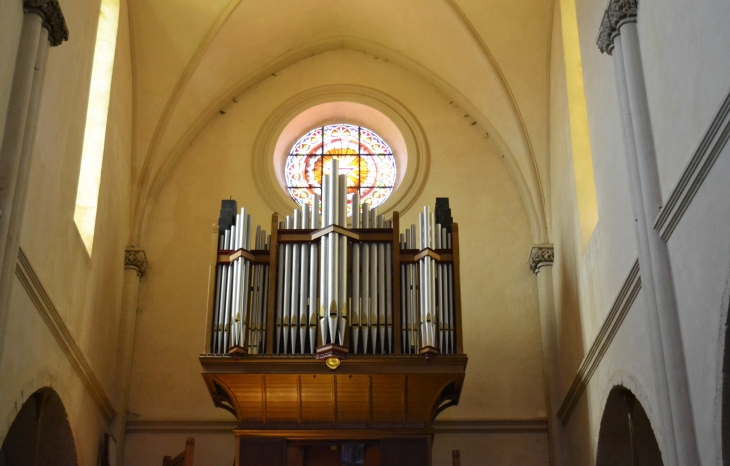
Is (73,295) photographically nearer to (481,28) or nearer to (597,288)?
(597,288)

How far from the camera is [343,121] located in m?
15.3

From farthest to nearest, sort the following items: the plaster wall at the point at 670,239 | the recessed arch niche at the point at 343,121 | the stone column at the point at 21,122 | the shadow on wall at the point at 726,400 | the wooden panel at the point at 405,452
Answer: the recessed arch niche at the point at 343,121, the wooden panel at the point at 405,452, the stone column at the point at 21,122, the plaster wall at the point at 670,239, the shadow on wall at the point at 726,400

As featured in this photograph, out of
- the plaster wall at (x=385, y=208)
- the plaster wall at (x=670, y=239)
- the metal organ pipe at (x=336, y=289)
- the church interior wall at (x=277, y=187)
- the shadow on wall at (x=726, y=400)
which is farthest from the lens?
the plaster wall at (x=385, y=208)

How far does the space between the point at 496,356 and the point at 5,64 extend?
A: 739 centimetres

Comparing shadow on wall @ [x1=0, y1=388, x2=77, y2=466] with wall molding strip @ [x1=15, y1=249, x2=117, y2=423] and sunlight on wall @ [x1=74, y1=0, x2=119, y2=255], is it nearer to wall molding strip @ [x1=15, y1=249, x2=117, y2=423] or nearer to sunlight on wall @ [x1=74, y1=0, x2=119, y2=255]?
wall molding strip @ [x1=15, y1=249, x2=117, y2=423]

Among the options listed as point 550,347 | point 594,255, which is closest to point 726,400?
point 594,255

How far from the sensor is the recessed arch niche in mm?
14148

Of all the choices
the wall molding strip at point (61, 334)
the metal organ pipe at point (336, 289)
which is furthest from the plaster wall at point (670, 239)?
the wall molding strip at point (61, 334)

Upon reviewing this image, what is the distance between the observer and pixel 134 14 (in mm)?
13117

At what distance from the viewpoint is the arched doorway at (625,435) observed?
9.43 meters

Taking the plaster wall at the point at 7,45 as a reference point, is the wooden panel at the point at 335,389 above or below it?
below

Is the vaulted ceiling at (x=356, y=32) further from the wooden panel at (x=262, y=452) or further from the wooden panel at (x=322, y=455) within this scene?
the wooden panel at (x=322, y=455)

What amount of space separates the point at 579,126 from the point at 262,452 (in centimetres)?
509

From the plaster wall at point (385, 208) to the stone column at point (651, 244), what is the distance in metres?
5.05
